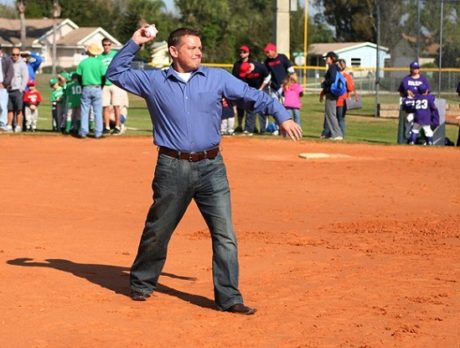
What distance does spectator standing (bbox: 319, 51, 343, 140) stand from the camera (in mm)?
23609

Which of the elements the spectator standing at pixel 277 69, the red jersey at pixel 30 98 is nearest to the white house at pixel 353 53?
the spectator standing at pixel 277 69

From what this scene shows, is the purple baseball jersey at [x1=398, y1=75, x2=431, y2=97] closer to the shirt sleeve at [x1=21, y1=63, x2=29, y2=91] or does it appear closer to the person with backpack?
the person with backpack

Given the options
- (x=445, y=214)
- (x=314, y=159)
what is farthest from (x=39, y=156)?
(x=445, y=214)

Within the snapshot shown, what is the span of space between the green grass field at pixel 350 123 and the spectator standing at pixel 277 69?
138 centimetres

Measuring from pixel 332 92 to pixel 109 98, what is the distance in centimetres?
494

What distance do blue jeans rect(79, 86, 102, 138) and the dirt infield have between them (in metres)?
2.97

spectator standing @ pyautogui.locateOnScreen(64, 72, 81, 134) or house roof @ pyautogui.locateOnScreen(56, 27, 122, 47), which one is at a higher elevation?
house roof @ pyautogui.locateOnScreen(56, 27, 122, 47)

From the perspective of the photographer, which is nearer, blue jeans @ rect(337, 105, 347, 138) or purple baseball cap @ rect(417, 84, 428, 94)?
purple baseball cap @ rect(417, 84, 428, 94)

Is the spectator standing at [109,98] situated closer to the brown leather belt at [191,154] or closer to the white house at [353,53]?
the brown leather belt at [191,154]

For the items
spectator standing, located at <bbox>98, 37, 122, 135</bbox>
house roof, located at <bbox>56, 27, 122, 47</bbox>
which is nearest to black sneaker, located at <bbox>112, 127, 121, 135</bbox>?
spectator standing, located at <bbox>98, 37, 122, 135</bbox>

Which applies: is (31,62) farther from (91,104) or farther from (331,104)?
(331,104)

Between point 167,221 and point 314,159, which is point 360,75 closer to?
point 314,159

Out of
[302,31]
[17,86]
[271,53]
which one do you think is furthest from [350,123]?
[302,31]

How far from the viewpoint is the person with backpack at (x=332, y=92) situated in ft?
77.4
